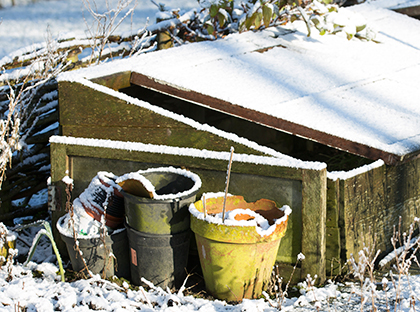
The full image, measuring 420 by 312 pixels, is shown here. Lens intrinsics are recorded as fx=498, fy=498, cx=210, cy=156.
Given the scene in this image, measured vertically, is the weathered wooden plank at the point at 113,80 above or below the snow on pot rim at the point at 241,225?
above

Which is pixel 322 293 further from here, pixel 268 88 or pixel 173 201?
pixel 268 88

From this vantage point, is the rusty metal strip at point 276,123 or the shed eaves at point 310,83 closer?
the rusty metal strip at point 276,123

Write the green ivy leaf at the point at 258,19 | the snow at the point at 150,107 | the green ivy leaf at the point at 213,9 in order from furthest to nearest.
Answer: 1. the green ivy leaf at the point at 213,9
2. the green ivy leaf at the point at 258,19
3. the snow at the point at 150,107

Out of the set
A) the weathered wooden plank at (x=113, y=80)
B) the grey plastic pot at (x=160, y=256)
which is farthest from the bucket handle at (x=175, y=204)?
the weathered wooden plank at (x=113, y=80)

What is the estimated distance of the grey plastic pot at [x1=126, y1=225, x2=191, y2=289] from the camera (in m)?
3.61

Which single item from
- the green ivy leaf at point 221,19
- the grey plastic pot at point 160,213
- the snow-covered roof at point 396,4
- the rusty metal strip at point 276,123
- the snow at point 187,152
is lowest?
the grey plastic pot at point 160,213

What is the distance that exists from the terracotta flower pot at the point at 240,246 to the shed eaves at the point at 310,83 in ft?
2.71

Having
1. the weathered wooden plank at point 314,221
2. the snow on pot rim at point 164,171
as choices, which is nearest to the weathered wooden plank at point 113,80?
the snow on pot rim at point 164,171

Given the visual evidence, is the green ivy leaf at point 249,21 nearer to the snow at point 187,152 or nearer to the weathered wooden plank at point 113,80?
the weathered wooden plank at point 113,80

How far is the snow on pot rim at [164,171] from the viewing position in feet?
11.2

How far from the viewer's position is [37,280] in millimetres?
3947

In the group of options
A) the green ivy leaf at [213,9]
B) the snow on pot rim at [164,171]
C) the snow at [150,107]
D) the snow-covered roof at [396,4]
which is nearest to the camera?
the snow on pot rim at [164,171]

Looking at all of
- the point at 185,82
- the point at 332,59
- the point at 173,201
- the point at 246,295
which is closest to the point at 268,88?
the point at 185,82

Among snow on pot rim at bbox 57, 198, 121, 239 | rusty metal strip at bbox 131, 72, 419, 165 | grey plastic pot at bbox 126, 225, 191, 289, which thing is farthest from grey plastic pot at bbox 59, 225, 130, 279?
rusty metal strip at bbox 131, 72, 419, 165
